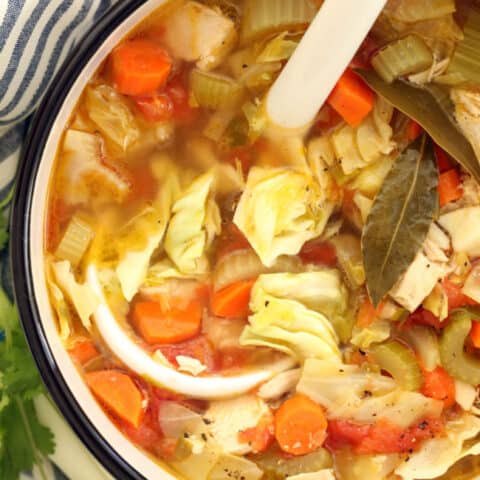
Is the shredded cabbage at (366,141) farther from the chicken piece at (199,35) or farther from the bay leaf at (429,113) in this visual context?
the chicken piece at (199,35)

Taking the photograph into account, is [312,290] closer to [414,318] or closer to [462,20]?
[414,318]

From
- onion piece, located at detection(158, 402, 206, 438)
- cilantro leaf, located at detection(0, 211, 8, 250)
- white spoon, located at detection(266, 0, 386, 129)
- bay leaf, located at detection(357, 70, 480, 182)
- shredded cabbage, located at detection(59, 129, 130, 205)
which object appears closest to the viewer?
white spoon, located at detection(266, 0, 386, 129)

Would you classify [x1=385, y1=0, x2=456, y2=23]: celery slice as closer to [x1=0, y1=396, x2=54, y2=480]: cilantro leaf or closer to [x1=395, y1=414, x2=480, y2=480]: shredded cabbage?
[x1=395, y1=414, x2=480, y2=480]: shredded cabbage

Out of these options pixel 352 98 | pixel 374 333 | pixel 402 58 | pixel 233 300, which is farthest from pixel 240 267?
pixel 402 58

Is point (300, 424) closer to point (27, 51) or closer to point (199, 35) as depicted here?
point (199, 35)

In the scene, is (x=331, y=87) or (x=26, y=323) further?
(x=26, y=323)

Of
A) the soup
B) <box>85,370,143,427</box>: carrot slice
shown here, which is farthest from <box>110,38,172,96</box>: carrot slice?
<box>85,370,143,427</box>: carrot slice

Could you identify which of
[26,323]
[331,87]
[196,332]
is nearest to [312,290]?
[196,332]


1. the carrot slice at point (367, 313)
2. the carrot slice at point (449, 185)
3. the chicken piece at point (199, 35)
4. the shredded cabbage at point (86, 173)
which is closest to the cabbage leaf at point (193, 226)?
the shredded cabbage at point (86, 173)
